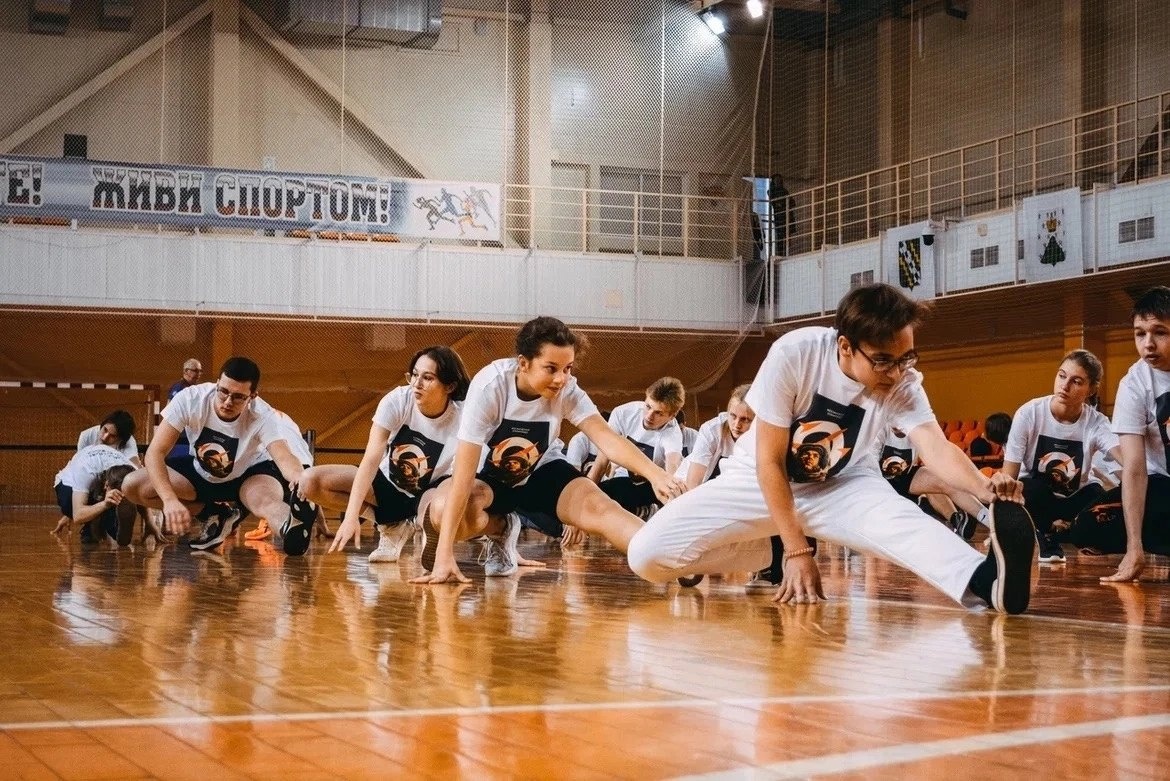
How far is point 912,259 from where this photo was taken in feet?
49.1

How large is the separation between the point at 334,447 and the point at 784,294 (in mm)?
6578

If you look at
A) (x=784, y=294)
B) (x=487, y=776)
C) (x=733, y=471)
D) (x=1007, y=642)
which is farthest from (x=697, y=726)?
(x=784, y=294)

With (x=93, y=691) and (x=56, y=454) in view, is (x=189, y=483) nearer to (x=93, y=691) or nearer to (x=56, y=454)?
(x=93, y=691)

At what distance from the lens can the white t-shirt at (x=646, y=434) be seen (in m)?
8.99

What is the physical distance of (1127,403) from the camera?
556cm

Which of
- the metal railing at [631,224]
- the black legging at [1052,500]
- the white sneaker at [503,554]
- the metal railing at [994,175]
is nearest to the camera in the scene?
the white sneaker at [503,554]

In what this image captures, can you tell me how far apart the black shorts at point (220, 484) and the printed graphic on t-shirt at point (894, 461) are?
371 centimetres

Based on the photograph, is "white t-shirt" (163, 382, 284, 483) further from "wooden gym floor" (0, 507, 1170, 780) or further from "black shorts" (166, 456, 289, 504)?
"wooden gym floor" (0, 507, 1170, 780)

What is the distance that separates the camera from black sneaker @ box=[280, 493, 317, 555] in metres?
6.83

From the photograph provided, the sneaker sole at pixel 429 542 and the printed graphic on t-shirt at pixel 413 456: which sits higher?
the printed graphic on t-shirt at pixel 413 456

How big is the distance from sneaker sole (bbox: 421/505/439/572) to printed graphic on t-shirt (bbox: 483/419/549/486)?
1.18 feet

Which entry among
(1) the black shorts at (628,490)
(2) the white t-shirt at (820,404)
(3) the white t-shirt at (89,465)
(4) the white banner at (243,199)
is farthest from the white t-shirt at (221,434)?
(4) the white banner at (243,199)

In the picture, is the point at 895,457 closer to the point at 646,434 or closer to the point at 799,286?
the point at 646,434

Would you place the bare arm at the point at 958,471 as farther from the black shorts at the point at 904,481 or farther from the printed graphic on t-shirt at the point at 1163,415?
the black shorts at the point at 904,481
